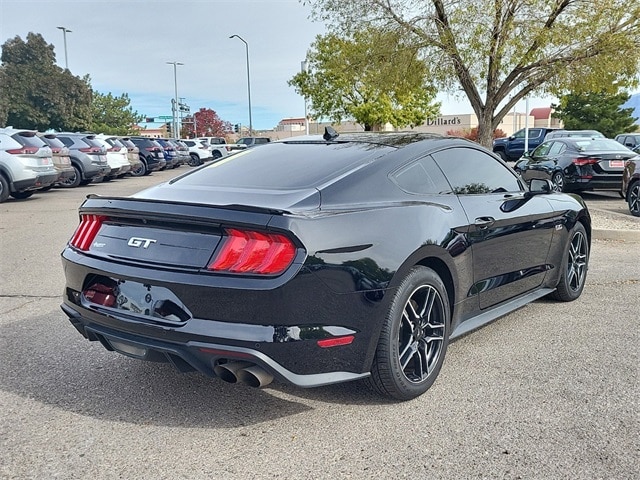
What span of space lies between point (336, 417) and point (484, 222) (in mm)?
1662

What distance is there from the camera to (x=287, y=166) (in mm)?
3742

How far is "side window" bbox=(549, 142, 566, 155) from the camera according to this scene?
13568 millimetres

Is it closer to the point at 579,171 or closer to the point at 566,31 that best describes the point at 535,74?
the point at 566,31

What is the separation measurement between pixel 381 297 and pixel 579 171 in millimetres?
11055

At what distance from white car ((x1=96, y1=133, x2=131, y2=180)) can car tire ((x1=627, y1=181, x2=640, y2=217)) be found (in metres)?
15.1

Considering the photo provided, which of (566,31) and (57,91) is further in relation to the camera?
(57,91)

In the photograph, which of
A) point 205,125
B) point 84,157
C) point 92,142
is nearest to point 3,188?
point 84,157

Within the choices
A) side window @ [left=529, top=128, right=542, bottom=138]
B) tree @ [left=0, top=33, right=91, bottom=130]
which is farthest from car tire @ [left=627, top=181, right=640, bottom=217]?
tree @ [left=0, top=33, right=91, bottom=130]

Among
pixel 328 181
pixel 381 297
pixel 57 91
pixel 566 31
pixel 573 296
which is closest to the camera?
pixel 381 297

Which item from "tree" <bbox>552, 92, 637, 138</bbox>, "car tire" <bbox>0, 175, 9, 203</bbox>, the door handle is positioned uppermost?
"tree" <bbox>552, 92, 637, 138</bbox>

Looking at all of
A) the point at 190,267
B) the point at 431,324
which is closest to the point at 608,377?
the point at 431,324

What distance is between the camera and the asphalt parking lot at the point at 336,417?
2697 mm

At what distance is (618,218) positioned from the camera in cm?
1020

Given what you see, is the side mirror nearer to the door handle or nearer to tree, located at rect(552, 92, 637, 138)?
the door handle
